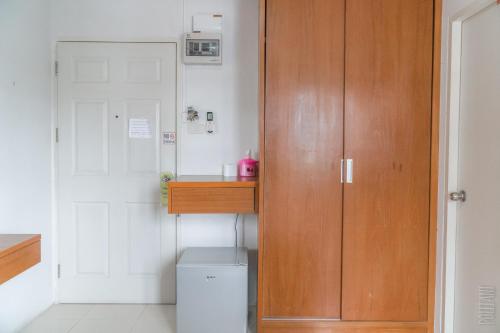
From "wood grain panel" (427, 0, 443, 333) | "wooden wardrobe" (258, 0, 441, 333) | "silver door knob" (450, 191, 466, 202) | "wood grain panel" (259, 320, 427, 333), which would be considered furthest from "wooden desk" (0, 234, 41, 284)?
"silver door knob" (450, 191, 466, 202)

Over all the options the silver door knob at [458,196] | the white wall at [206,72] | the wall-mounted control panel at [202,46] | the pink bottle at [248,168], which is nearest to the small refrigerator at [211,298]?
the white wall at [206,72]

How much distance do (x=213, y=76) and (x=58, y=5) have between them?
50.7 inches

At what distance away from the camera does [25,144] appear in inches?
83.7

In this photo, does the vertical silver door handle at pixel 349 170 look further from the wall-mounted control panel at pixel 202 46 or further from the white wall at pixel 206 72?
→ the wall-mounted control panel at pixel 202 46

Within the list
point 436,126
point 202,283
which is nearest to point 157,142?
point 202,283

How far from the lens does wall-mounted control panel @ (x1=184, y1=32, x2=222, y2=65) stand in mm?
2354

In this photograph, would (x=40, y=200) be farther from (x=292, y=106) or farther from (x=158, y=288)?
(x=292, y=106)

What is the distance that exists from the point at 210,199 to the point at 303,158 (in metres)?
0.63

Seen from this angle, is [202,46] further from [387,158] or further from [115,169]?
[387,158]

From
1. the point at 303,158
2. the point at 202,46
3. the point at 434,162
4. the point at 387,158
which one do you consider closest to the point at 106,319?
the point at 303,158

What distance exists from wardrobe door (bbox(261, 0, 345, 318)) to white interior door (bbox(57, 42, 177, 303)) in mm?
921

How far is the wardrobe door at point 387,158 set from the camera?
187cm

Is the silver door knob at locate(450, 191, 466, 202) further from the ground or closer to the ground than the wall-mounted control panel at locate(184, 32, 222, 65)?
closer to the ground

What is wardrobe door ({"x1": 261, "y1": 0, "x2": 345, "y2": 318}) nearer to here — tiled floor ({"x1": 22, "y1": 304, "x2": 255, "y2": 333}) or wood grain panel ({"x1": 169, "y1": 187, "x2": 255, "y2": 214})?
wood grain panel ({"x1": 169, "y1": 187, "x2": 255, "y2": 214})
